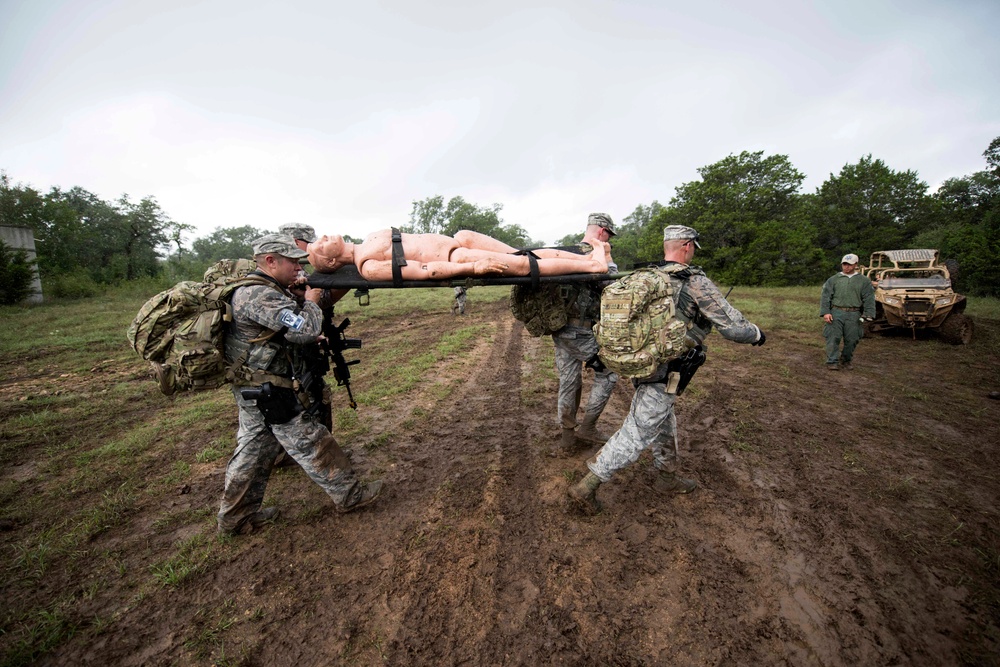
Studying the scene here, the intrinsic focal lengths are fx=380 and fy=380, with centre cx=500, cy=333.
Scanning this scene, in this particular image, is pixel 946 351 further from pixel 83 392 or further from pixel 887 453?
pixel 83 392

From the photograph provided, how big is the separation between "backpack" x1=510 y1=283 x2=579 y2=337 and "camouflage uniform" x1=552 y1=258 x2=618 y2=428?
0.09 metres

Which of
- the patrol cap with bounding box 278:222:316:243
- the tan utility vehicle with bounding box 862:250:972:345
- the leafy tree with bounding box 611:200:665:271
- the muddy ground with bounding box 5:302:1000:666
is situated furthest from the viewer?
the leafy tree with bounding box 611:200:665:271

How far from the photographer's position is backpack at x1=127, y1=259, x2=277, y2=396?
2588 millimetres

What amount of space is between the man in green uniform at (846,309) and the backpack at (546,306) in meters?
5.47

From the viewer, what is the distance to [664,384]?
299cm

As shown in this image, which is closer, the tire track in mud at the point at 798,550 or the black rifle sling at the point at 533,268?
the tire track in mud at the point at 798,550

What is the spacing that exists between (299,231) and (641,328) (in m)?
3.18

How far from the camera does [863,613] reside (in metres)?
2.21

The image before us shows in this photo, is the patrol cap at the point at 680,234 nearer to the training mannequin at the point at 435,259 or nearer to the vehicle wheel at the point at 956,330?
the training mannequin at the point at 435,259

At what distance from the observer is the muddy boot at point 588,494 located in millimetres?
3029

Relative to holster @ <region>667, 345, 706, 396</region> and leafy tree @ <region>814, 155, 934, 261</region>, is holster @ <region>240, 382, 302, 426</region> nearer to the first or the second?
holster @ <region>667, 345, 706, 396</region>

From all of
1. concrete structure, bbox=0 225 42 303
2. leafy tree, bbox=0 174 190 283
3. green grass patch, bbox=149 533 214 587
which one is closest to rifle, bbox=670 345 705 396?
green grass patch, bbox=149 533 214 587

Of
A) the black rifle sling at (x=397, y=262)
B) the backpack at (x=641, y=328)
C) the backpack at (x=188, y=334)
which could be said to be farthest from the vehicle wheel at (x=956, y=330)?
the backpack at (x=188, y=334)

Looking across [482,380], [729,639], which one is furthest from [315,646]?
[482,380]
